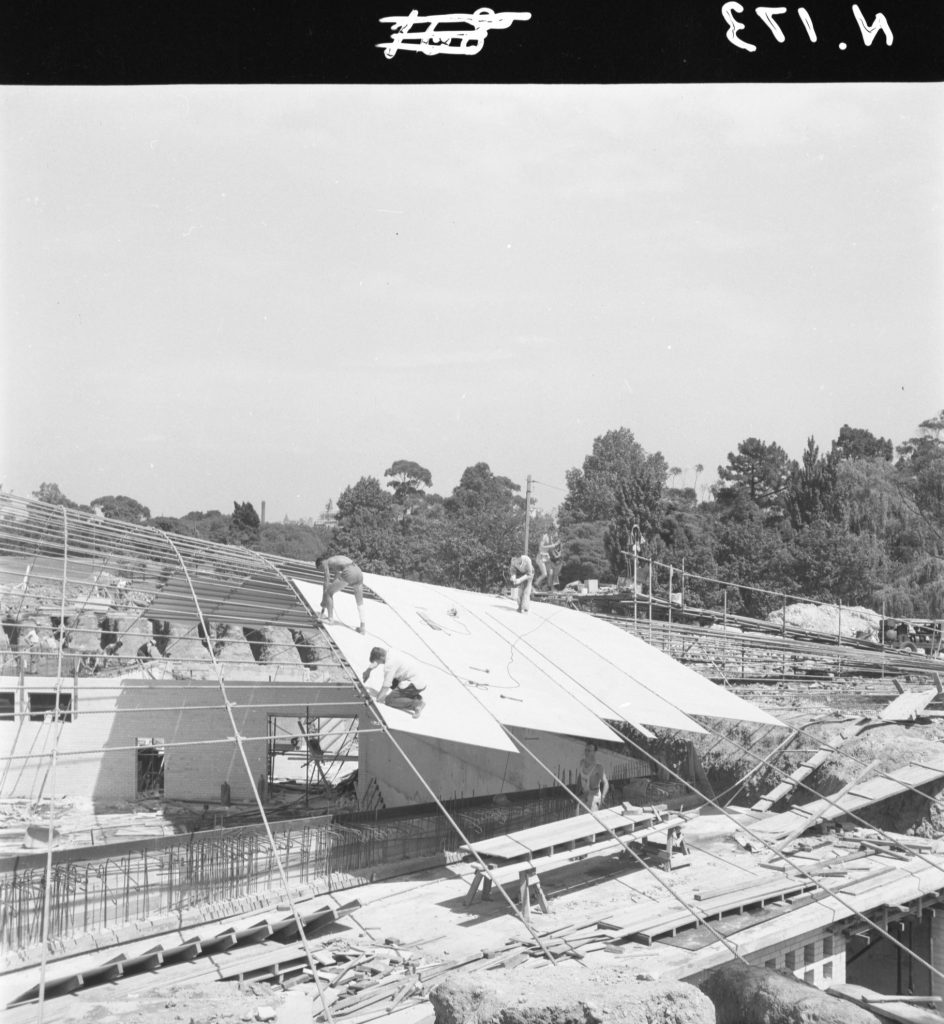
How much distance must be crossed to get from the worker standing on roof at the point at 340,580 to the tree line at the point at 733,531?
90.6ft

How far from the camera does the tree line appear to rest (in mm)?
49000

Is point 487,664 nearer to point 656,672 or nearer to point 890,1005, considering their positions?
point 656,672

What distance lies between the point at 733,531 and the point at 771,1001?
46715 mm

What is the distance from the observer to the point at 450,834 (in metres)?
15.3

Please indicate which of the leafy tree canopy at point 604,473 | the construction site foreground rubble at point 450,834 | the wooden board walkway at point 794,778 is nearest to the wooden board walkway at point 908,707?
the construction site foreground rubble at point 450,834

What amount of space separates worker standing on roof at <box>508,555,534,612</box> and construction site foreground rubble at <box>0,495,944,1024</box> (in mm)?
535

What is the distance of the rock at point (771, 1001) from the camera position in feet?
27.0

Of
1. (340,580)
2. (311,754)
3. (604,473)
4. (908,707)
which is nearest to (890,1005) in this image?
(340,580)

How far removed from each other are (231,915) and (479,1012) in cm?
585

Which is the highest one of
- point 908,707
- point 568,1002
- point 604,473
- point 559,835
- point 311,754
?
point 604,473

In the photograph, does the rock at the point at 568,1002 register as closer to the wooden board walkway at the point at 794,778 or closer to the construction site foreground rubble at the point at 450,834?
the construction site foreground rubble at the point at 450,834

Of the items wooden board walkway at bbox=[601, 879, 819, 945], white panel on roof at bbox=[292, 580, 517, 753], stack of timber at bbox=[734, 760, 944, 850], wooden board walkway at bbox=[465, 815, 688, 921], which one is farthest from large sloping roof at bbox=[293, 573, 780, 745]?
wooden board walkway at bbox=[601, 879, 819, 945]

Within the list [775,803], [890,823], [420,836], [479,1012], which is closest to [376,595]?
[420,836]

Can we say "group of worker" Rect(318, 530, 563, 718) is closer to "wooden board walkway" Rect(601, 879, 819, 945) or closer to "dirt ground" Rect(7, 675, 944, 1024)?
"dirt ground" Rect(7, 675, 944, 1024)
